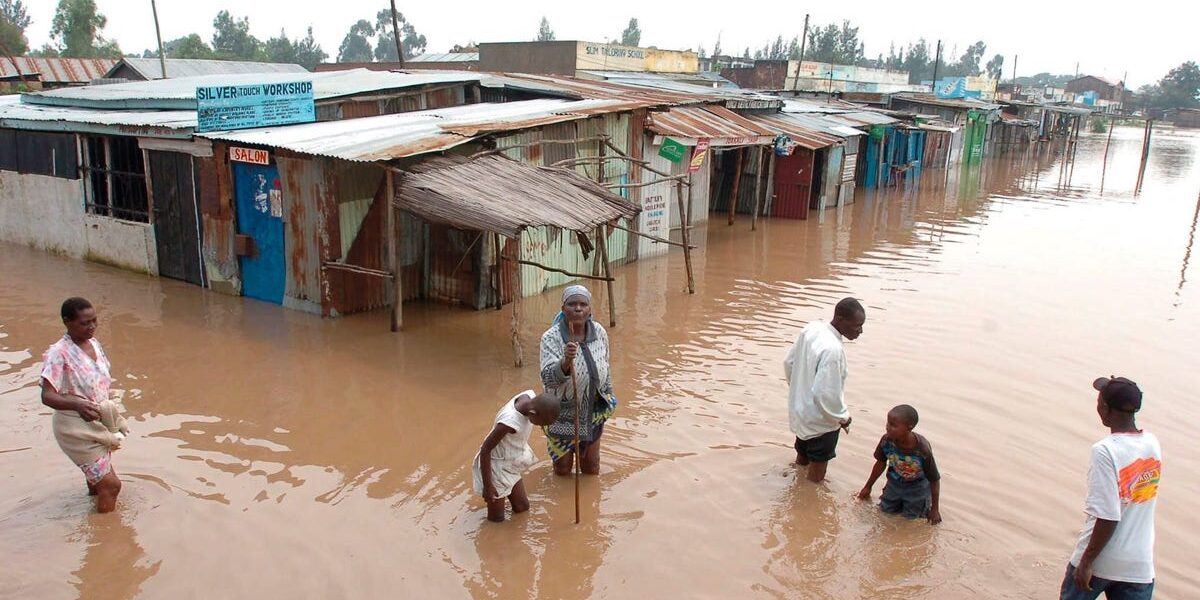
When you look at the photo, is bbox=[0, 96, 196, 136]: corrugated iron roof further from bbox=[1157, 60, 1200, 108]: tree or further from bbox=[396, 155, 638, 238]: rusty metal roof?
bbox=[1157, 60, 1200, 108]: tree

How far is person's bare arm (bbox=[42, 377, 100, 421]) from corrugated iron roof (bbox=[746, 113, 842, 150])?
553 inches

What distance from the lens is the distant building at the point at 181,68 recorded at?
2630 cm

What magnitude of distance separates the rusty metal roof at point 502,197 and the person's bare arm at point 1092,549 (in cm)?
528

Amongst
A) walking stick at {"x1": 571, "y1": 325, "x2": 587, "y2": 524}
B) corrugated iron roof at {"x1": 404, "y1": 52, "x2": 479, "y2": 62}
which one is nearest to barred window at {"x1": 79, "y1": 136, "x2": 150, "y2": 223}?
walking stick at {"x1": 571, "y1": 325, "x2": 587, "y2": 524}

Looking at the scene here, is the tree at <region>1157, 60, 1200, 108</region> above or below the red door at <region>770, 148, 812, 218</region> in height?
above

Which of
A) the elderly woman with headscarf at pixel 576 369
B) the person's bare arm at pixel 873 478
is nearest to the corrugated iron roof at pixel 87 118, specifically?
the elderly woman with headscarf at pixel 576 369

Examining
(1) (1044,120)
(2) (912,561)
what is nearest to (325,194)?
(2) (912,561)

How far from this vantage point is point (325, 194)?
898cm

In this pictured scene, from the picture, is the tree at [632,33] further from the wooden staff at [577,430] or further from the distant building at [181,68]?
the wooden staff at [577,430]

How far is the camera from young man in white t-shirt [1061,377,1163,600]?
3426 mm

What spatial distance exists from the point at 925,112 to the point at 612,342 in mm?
28485

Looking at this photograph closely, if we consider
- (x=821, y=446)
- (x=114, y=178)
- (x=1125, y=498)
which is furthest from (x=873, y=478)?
(x=114, y=178)

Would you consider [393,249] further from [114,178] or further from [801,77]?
[801,77]

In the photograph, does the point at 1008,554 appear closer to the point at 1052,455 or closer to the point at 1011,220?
the point at 1052,455
